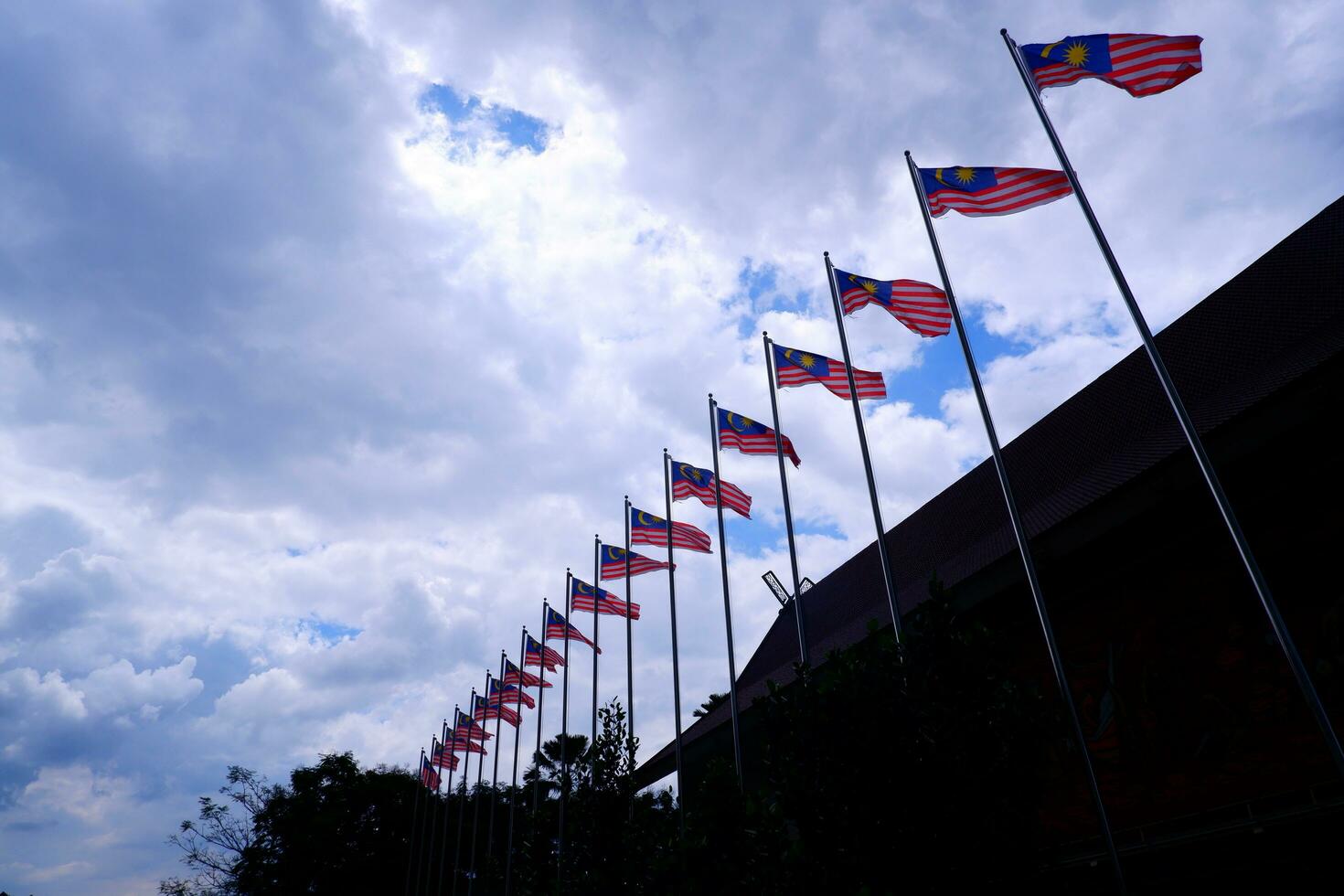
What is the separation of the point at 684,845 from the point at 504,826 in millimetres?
47515

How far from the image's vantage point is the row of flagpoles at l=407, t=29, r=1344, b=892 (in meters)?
9.71

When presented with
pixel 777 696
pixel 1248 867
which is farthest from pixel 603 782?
pixel 1248 867

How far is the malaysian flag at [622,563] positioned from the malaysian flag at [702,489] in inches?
90.2

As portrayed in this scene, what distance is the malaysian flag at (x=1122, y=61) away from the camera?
10.7 meters

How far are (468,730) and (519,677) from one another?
797 centimetres

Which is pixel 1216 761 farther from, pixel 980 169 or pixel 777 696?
pixel 980 169

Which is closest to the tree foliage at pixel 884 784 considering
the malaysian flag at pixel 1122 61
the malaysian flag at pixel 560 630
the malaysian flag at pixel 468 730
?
the malaysian flag at pixel 1122 61

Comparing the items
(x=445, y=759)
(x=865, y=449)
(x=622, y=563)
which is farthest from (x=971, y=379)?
(x=445, y=759)

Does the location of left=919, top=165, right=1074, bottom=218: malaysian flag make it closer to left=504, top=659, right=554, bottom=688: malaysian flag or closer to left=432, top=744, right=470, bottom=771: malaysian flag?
left=504, top=659, right=554, bottom=688: malaysian flag

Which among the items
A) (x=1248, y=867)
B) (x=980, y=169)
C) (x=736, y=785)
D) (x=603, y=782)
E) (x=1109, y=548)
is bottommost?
(x=1248, y=867)

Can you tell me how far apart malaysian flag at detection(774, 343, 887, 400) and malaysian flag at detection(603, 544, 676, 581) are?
6.69m

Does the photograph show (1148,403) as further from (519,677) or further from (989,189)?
(519,677)

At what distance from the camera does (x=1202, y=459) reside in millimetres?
9492

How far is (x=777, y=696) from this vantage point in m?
10.2
